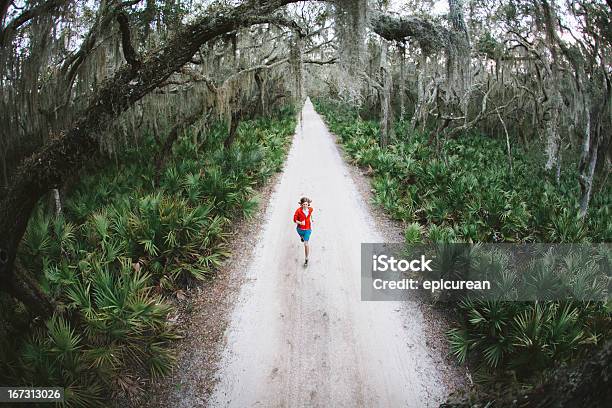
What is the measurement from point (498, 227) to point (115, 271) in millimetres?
8040

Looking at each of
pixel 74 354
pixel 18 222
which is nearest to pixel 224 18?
pixel 18 222

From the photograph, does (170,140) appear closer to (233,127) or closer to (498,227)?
(233,127)

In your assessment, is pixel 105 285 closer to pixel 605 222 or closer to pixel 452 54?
pixel 452 54

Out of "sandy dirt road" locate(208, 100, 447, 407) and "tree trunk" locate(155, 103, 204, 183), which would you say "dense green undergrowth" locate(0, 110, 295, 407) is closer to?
"tree trunk" locate(155, 103, 204, 183)

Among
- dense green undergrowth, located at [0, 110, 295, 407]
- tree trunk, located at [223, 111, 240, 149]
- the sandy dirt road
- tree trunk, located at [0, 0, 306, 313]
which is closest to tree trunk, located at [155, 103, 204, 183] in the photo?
dense green undergrowth, located at [0, 110, 295, 407]

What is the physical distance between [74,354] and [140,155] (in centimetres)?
→ 987

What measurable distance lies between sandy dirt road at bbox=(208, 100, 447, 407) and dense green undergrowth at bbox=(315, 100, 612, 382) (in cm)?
85

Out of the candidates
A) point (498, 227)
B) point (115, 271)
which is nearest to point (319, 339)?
point (115, 271)

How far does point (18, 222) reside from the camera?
3.59 m

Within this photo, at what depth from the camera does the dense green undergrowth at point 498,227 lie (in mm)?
4098

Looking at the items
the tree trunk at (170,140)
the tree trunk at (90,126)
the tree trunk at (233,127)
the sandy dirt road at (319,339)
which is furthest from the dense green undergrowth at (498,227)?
the tree trunk at (170,140)

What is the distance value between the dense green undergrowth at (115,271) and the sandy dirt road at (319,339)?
1.06m

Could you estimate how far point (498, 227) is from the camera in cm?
752

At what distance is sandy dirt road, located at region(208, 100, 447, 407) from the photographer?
14.1ft
